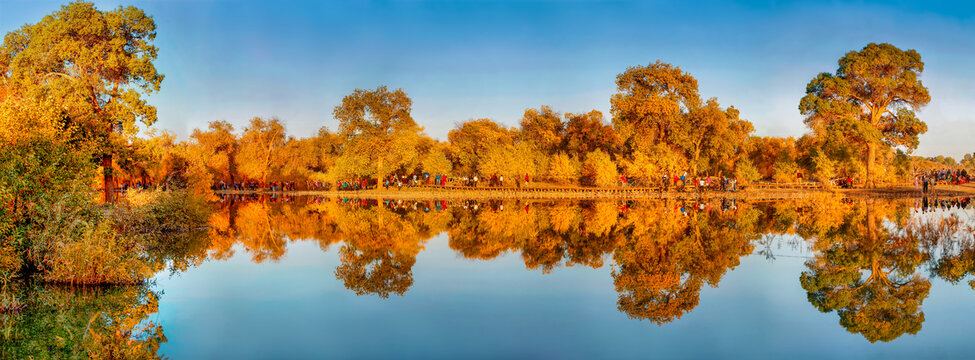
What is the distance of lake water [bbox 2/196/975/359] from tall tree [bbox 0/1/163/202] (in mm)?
6490

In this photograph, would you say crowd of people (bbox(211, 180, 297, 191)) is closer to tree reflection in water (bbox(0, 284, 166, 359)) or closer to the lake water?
the lake water

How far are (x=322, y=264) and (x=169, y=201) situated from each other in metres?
11.0

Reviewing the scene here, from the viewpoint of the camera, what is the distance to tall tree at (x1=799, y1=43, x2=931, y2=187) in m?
46.9

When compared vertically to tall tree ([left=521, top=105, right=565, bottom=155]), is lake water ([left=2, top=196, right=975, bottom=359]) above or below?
below

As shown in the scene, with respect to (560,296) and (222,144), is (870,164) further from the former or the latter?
(222,144)

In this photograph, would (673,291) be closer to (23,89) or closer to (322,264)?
(322,264)

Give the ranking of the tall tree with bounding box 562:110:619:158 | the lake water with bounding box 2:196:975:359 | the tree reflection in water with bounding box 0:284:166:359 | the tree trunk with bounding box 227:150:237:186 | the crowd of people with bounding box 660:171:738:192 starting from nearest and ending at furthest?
the tree reflection in water with bounding box 0:284:166:359, the lake water with bounding box 2:196:975:359, the crowd of people with bounding box 660:171:738:192, the tall tree with bounding box 562:110:619:158, the tree trunk with bounding box 227:150:237:186

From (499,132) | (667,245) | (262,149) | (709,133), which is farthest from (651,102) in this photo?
(262,149)

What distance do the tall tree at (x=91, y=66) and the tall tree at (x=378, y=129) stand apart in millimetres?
25825

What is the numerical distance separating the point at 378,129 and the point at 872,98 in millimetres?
40309

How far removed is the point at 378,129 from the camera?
51688 mm

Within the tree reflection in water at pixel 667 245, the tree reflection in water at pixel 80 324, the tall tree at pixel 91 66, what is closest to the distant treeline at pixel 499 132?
the tall tree at pixel 91 66

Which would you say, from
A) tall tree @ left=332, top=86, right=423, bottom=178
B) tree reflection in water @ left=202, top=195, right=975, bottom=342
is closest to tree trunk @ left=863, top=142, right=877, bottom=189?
tree reflection in water @ left=202, top=195, right=975, bottom=342

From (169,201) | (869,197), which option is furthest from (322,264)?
(869,197)
